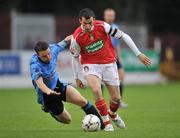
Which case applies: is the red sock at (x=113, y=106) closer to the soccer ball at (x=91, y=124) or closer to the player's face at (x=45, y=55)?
the soccer ball at (x=91, y=124)

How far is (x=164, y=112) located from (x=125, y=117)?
163cm

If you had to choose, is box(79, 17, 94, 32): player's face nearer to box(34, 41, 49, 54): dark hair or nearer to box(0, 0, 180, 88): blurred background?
box(34, 41, 49, 54): dark hair

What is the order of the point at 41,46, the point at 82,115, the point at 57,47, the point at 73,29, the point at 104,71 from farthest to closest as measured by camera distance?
the point at 73,29, the point at 82,115, the point at 104,71, the point at 57,47, the point at 41,46

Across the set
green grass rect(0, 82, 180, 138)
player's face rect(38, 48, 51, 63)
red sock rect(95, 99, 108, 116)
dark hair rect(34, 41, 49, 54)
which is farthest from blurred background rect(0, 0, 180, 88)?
dark hair rect(34, 41, 49, 54)

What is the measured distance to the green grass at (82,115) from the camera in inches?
480

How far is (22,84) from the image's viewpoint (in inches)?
1208

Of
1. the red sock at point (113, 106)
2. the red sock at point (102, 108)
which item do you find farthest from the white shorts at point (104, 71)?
the red sock at point (102, 108)

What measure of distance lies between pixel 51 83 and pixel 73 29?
20.9 meters

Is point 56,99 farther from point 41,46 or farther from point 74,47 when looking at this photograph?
point 41,46

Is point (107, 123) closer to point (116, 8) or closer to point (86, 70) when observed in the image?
point (86, 70)

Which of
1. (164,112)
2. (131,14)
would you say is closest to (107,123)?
(164,112)

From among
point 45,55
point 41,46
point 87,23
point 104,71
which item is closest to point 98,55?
point 104,71

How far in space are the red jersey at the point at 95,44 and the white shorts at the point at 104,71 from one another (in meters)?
0.08

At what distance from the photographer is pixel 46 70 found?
12898mm
